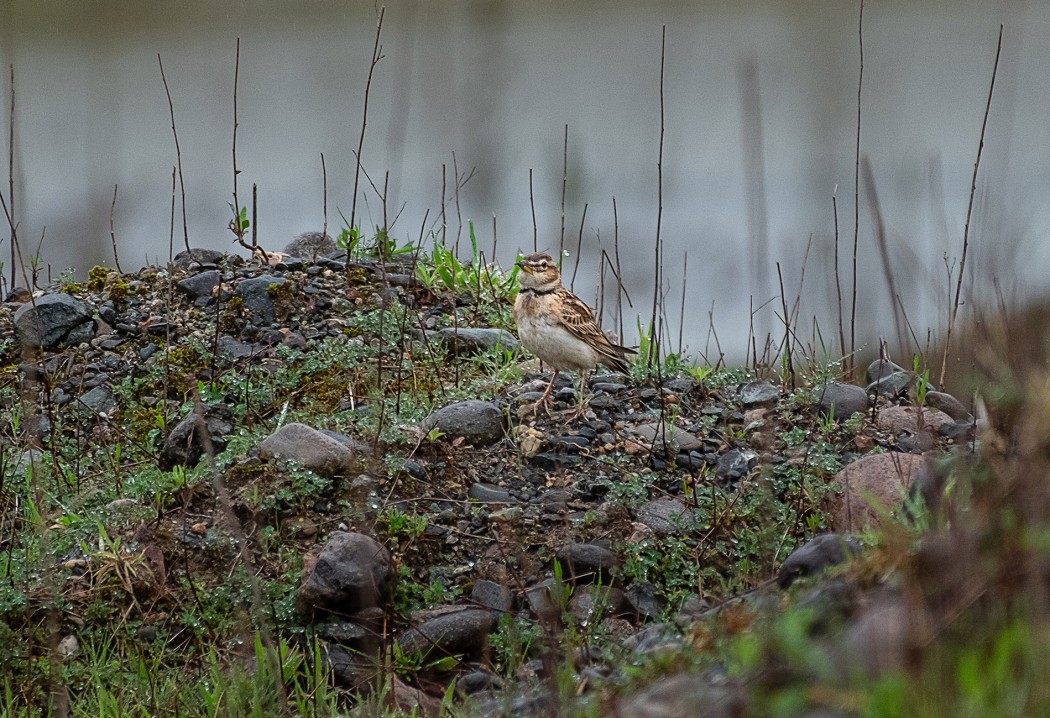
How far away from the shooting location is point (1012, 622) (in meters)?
2.56

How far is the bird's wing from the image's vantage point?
667 cm

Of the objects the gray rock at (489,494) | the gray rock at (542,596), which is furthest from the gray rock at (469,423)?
the gray rock at (542,596)

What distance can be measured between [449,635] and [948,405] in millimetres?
3237

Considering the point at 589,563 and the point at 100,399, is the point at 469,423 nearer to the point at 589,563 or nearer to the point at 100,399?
the point at 589,563

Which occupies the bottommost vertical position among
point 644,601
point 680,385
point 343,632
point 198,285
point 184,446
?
point 343,632

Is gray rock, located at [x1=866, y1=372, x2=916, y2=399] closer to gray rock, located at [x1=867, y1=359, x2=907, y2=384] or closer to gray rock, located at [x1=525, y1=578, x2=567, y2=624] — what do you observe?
gray rock, located at [x1=867, y1=359, x2=907, y2=384]

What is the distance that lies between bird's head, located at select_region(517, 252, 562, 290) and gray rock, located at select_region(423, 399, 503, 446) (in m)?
1.13

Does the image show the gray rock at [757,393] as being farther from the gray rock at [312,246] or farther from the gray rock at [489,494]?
the gray rock at [312,246]

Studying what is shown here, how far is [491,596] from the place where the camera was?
17.0 ft

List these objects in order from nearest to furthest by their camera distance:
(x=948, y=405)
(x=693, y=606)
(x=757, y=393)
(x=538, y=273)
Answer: (x=693, y=606) < (x=948, y=405) < (x=757, y=393) < (x=538, y=273)

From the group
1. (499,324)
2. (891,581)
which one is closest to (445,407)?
(499,324)

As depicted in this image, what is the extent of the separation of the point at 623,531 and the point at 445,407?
131cm

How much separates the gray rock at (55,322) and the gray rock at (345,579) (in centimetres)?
334

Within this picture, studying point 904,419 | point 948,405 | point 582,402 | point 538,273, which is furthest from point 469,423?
point 948,405
